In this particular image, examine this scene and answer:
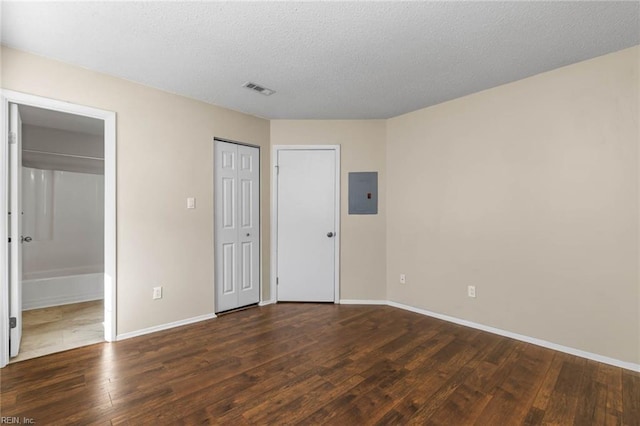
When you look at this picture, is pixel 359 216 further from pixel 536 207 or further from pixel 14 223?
pixel 14 223

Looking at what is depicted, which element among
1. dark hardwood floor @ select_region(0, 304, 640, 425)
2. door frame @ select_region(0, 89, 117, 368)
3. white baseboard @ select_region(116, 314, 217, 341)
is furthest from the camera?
white baseboard @ select_region(116, 314, 217, 341)

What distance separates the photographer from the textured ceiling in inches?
71.0

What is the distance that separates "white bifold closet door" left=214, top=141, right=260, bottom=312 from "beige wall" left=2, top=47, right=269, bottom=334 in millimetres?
150

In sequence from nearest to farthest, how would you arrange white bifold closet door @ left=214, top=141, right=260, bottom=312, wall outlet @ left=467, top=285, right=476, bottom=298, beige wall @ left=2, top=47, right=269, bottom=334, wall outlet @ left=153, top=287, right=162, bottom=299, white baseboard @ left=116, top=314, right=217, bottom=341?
beige wall @ left=2, top=47, right=269, bottom=334 < white baseboard @ left=116, top=314, right=217, bottom=341 < wall outlet @ left=153, top=287, right=162, bottom=299 < wall outlet @ left=467, top=285, right=476, bottom=298 < white bifold closet door @ left=214, top=141, right=260, bottom=312

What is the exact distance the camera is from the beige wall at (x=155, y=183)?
8.40ft

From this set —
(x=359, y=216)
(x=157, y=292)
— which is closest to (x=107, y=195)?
(x=157, y=292)

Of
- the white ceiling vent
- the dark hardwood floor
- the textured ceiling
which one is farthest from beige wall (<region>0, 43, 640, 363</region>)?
the white ceiling vent

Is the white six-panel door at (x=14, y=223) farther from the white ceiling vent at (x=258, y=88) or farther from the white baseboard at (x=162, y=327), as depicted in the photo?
the white ceiling vent at (x=258, y=88)

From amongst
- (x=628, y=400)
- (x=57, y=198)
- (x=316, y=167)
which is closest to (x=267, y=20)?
(x=316, y=167)

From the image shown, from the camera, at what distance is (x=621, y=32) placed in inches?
80.0

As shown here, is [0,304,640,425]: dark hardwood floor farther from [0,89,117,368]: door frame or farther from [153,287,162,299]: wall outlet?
[153,287,162,299]: wall outlet

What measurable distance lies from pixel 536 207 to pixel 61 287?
5.64 m

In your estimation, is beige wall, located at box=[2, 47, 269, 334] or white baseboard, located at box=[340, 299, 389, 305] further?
white baseboard, located at box=[340, 299, 389, 305]

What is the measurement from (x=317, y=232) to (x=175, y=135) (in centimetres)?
203
